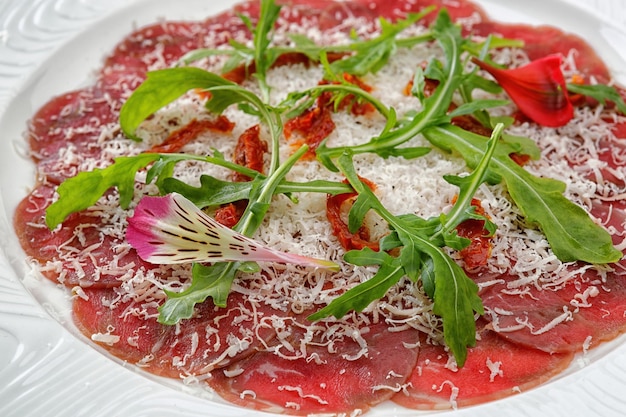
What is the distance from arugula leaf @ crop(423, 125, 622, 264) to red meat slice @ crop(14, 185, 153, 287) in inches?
66.3

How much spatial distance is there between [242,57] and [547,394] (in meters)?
2.52

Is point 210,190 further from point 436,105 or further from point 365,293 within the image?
point 436,105

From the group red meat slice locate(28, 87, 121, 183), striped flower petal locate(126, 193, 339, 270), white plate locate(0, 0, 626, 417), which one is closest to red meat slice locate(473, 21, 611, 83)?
white plate locate(0, 0, 626, 417)

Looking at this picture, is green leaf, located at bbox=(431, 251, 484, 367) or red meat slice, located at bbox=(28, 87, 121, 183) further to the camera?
red meat slice, located at bbox=(28, 87, 121, 183)

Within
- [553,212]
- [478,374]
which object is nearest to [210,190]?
[478,374]

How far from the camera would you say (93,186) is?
11.0ft

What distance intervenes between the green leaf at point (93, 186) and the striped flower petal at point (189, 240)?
445mm

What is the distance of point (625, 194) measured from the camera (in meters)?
3.48

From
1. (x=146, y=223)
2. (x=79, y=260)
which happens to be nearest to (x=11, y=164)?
(x=79, y=260)

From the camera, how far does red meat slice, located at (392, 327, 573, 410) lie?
271 cm

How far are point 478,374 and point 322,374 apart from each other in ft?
1.99

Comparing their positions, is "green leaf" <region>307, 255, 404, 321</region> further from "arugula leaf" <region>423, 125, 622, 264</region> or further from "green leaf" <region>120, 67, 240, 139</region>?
"green leaf" <region>120, 67, 240, 139</region>

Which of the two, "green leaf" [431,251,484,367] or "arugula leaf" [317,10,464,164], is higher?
"arugula leaf" [317,10,464,164]

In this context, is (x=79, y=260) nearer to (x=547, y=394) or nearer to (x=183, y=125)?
(x=183, y=125)
